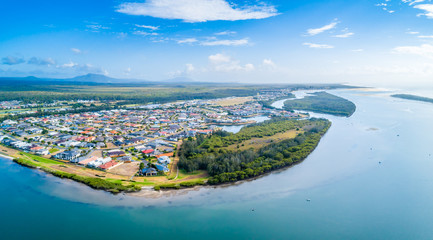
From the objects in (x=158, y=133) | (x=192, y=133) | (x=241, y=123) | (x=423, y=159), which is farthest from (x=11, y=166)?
(x=423, y=159)

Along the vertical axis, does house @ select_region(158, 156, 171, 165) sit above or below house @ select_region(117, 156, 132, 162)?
below

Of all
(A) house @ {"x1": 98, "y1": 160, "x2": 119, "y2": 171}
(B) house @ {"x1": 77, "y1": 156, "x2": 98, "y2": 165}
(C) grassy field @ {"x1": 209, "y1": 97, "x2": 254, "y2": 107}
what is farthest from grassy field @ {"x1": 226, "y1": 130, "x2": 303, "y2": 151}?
(C) grassy field @ {"x1": 209, "y1": 97, "x2": 254, "y2": 107}

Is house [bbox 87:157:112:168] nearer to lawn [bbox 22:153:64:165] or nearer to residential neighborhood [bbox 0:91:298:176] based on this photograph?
residential neighborhood [bbox 0:91:298:176]

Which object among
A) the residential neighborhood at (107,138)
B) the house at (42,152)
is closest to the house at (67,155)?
the residential neighborhood at (107,138)

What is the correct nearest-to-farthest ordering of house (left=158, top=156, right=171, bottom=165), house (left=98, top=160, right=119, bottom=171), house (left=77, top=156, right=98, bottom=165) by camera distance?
house (left=98, top=160, right=119, bottom=171) < house (left=77, top=156, right=98, bottom=165) < house (left=158, top=156, right=171, bottom=165)

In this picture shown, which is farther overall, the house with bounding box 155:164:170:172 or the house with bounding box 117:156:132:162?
the house with bounding box 117:156:132:162

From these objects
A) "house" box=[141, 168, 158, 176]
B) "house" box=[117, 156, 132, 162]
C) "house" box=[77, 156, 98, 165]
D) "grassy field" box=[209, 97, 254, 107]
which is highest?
"grassy field" box=[209, 97, 254, 107]

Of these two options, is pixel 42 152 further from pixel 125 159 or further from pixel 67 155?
pixel 125 159

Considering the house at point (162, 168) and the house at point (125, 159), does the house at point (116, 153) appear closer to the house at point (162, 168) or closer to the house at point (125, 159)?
the house at point (125, 159)

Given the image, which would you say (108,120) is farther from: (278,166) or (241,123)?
(278,166)

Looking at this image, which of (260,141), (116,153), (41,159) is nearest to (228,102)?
(260,141)
